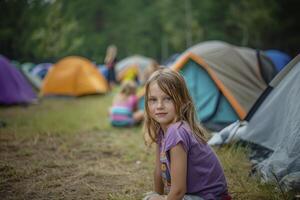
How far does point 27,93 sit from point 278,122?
7602mm

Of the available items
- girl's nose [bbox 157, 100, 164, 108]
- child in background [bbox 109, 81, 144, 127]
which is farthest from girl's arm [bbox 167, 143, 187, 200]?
child in background [bbox 109, 81, 144, 127]

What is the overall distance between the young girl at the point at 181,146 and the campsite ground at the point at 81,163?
84 cm

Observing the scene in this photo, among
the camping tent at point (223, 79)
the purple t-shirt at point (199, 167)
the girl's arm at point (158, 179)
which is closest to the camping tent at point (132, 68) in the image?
the camping tent at point (223, 79)

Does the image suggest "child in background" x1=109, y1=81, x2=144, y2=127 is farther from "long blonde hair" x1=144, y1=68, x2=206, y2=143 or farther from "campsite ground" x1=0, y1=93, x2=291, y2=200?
"long blonde hair" x1=144, y1=68, x2=206, y2=143

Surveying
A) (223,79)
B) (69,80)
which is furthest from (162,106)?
(69,80)

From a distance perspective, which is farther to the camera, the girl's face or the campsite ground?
the campsite ground

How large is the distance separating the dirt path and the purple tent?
3615 millimetres

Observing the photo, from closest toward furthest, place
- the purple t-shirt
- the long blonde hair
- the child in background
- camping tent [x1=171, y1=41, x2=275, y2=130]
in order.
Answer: the purple t-shirt < the long blonde hair < camping tent [x1=171, y1=41, x2=275, y2=130] < the child in background

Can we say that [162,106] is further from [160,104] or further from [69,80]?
[69,80]

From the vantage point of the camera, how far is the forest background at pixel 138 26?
24.3 meters

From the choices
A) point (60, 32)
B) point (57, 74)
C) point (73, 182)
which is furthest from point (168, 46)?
point (73, 182)

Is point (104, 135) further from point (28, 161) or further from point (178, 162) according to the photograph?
point (178, 162)

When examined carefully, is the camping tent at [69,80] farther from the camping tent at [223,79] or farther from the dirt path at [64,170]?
the dirt path at [64,170]

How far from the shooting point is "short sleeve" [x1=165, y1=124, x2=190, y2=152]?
2.34 m
